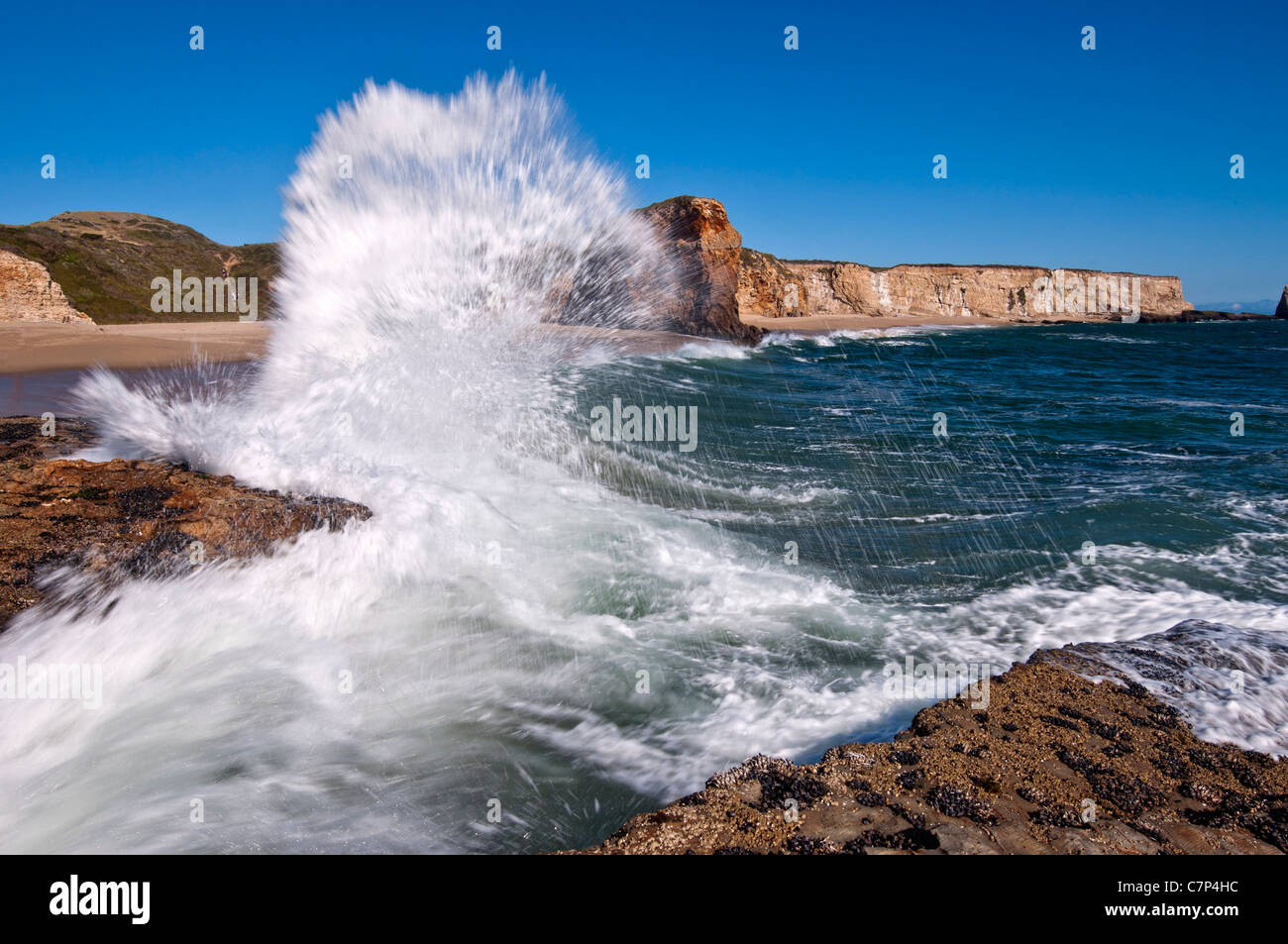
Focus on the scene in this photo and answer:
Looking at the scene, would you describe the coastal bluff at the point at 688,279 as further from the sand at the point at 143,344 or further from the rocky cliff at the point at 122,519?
the rocky cliff at the point at 122,519

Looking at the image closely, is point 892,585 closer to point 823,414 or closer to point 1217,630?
point 1217,630

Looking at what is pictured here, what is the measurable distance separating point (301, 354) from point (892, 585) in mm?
7477

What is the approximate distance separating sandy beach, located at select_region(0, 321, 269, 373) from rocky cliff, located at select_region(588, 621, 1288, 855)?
14.0 metres

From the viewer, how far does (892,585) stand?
5367 mm

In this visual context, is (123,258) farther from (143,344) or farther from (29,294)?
(143,344)

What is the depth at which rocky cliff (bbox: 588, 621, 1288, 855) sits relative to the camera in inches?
89.9

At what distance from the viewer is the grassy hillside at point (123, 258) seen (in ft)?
83.5

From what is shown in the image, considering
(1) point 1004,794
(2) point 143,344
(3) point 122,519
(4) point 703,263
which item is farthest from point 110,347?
(4) point 703,263

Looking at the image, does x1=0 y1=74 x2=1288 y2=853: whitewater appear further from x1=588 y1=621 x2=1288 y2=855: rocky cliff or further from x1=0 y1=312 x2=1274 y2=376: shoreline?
x1=0 y1=312 x2=1274 y2=376: shoreline

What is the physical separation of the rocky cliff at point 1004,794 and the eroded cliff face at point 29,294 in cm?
2597

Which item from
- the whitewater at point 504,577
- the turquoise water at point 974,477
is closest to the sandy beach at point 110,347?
the whitewater at point 504,577

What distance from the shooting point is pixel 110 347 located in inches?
609

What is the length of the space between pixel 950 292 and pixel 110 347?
7618 cm
